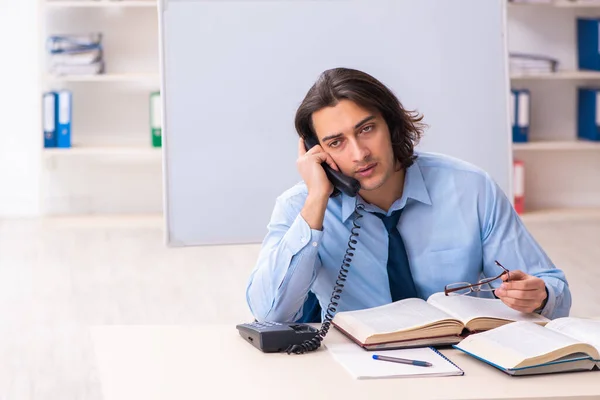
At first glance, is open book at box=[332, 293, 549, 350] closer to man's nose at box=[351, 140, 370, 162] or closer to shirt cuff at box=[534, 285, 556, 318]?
shirt cuff at box=[534, 285, 556, 318]

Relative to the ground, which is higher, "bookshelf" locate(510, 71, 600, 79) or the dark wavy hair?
"bookshelf" locate(510, 71, 600, 79)

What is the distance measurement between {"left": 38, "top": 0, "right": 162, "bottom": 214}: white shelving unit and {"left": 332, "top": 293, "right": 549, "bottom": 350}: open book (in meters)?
3.92

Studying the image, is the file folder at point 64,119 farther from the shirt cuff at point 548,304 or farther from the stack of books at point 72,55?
the shirt cuff at point 548,304

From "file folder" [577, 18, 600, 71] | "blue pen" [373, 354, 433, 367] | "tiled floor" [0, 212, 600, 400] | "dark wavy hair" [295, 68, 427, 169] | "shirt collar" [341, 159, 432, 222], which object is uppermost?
"file folder" [577, 18, 600, 71]

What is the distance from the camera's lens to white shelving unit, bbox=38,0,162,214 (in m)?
5.79

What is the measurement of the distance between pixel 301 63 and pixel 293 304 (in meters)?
1.45

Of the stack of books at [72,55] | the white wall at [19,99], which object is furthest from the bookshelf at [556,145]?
the white wall at [19,99]

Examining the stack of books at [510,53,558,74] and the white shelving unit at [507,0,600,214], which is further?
the white shelving unit at [507,0,600,214]

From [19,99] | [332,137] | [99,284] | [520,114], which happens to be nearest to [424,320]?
[332,137]

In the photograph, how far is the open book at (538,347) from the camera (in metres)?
1.58

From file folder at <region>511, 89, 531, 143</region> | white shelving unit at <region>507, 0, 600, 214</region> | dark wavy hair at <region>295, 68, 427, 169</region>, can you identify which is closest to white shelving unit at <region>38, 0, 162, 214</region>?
file folder at <region>511, 89, 531, 143</region>

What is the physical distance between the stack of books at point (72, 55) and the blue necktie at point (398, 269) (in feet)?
12.5

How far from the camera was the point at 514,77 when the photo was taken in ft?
18.4

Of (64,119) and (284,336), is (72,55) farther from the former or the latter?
(284,336)
